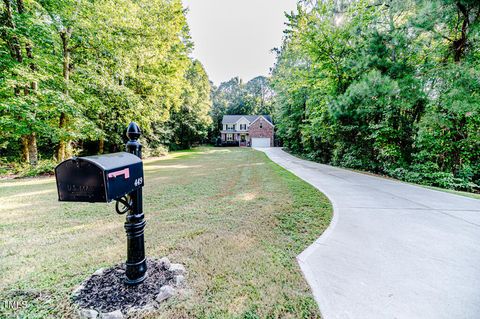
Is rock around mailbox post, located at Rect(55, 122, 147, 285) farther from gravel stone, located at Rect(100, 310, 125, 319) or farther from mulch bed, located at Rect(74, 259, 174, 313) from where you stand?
gravel stone, located at Rect(100, 310, 125, 319)

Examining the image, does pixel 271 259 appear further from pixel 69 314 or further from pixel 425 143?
pixel 425 143

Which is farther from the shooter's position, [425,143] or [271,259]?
[425,143]

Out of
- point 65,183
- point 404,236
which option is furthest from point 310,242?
point 65,183

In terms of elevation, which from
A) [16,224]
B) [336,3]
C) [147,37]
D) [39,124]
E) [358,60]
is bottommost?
[16,224]

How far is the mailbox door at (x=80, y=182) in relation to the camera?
4.87 feet

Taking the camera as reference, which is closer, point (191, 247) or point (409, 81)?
point (191, 247)

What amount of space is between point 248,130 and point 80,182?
3607 centimetres

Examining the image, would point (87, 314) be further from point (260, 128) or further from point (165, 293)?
point (260, 128)

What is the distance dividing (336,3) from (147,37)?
10.3 m

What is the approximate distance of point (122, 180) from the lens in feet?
5.45

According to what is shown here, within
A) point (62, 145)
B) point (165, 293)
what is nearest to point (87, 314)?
point (165, 293)

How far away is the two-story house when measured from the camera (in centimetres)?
3597

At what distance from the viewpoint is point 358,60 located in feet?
26.2
